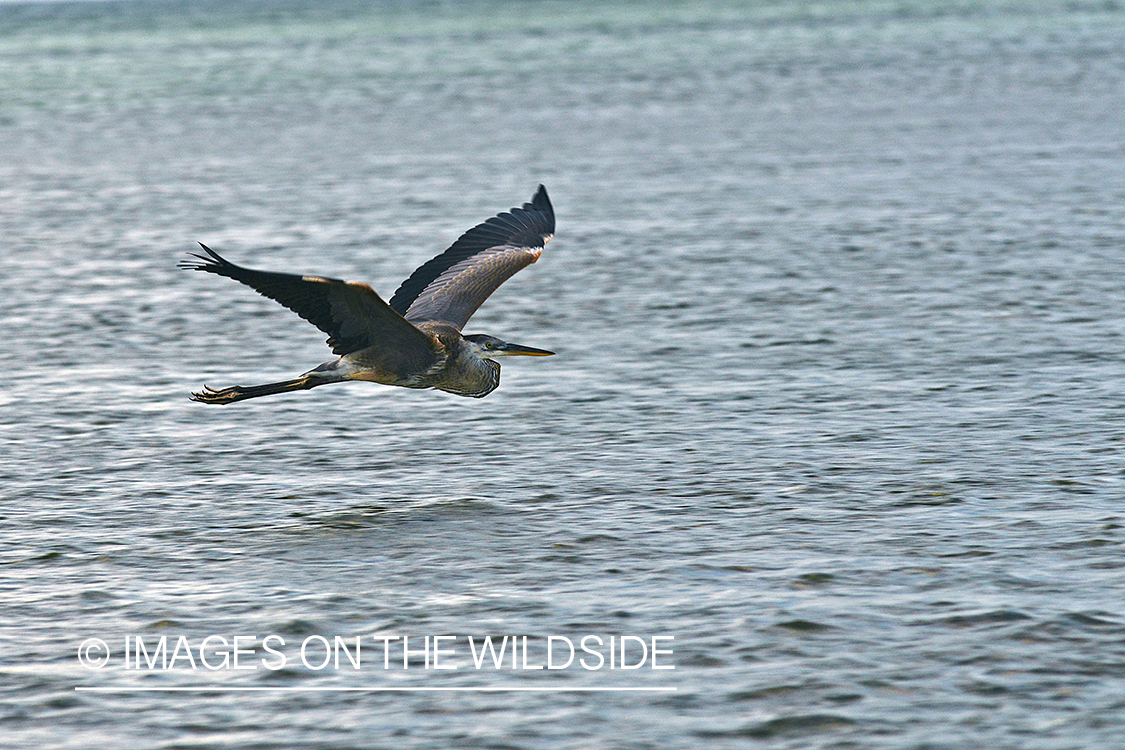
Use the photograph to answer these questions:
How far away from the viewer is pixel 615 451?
1168cm

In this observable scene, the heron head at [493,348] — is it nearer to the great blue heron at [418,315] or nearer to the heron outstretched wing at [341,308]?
the great blue heron at [418,315]

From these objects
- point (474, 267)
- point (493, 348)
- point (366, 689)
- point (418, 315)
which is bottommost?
point (366, 689)

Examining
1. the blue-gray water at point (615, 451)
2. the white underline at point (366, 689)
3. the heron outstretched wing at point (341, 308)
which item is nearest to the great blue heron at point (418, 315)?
the heron outstretched wing at point (341, 308)

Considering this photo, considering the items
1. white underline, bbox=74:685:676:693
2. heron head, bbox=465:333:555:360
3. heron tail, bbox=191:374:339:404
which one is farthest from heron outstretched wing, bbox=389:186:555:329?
white underline, bbox=74:685:676:693

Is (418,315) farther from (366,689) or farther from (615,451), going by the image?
(366,689)

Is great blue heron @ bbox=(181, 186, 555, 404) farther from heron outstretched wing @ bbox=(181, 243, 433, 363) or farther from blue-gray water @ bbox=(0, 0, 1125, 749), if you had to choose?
blue-gray water @ bbox=(0, 0, 1125, 749)

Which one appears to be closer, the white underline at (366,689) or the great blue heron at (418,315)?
the white underline at (366,689)

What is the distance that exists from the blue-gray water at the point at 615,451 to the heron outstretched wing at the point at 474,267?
3.03 ft

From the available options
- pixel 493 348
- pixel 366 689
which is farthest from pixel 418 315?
pixel 366 689

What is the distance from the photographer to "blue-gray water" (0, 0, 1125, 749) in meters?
7.69

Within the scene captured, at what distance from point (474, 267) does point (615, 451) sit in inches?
71.6

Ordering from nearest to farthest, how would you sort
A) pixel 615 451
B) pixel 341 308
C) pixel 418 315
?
pixel 341 308, pixel 615 451, pixel 418 315

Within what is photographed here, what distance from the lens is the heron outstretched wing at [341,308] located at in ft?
30.3

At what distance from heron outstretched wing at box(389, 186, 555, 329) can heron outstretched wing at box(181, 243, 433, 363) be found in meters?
0.89
